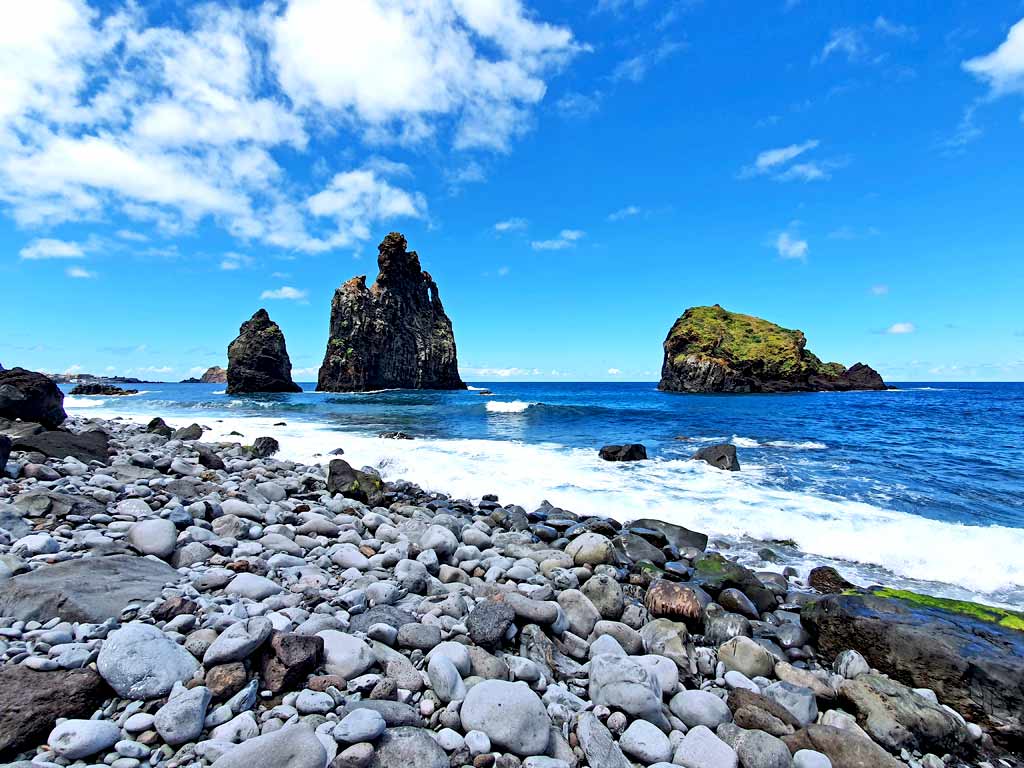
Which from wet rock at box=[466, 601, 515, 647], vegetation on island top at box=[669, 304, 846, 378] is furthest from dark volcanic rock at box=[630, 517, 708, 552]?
vegetation on island top at box=[669, 304, 846, 378]

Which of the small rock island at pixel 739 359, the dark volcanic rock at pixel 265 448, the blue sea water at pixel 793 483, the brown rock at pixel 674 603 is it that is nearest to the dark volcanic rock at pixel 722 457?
the blue sea water at pixel 793 483

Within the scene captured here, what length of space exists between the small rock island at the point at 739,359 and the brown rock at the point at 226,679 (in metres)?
73.2

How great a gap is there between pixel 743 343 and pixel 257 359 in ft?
245

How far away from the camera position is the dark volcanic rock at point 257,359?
69938 millimetres

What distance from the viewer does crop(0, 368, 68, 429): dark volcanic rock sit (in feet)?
34.8

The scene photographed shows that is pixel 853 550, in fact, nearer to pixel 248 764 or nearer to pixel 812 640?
pixel 812 640

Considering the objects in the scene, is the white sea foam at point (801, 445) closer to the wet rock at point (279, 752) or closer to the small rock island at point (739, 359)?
the wet rock at point (279, 752)

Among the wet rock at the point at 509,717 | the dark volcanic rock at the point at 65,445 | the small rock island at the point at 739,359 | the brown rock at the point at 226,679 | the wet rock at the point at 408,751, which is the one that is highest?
the small rock island at the point at 739,359

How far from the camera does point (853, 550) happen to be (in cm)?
745

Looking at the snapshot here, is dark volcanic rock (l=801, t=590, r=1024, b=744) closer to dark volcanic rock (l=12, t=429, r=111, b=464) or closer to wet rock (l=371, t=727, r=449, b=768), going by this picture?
wet rock (l=371, t=727, r=449, b=768)

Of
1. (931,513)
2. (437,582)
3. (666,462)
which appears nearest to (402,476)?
(437,582)

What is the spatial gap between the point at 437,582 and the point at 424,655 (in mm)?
1479

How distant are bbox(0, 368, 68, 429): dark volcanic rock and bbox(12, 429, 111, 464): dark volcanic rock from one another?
13.2ft

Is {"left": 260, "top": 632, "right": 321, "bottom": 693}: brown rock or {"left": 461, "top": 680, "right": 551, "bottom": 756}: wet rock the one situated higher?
{"left": 260, "top": 632, "right": 321, "bottom": 693}: brown rock
